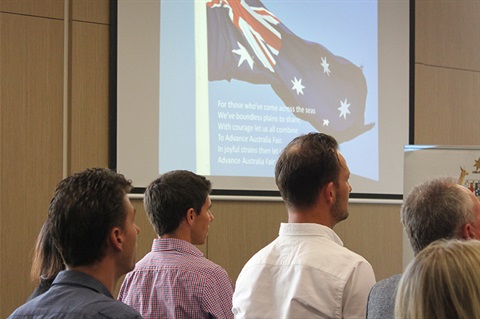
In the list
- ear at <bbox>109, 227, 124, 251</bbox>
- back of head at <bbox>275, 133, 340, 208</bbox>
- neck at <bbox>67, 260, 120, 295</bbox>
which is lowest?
neck at <bbox>67, 260, 120, 295</bbox>

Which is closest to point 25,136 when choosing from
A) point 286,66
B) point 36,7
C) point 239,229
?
point 36,7

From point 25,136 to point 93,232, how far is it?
2930 millimetres

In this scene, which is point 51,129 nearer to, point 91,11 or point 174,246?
point 91,11

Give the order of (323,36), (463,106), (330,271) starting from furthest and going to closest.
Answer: (463,106), (323,36), (330,271)

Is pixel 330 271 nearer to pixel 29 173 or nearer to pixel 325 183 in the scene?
pixel 325 183

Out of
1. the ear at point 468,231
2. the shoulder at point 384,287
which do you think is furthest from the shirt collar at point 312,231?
the ear at point 468,231

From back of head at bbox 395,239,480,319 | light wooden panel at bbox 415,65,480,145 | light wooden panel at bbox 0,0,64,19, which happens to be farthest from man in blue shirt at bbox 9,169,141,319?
light wooden panel at bbox 415,65,480,145

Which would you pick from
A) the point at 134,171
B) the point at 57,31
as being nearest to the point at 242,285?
the point at 134,171

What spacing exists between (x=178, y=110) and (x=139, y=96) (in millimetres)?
299

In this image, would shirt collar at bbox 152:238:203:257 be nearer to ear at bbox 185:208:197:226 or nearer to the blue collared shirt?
ear at bbox 185:208:197:226

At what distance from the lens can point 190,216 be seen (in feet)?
8.96

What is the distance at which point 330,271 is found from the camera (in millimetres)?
1903

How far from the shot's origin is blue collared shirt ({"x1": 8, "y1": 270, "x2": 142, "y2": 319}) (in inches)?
59.7

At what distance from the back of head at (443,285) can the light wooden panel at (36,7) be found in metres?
3.90
